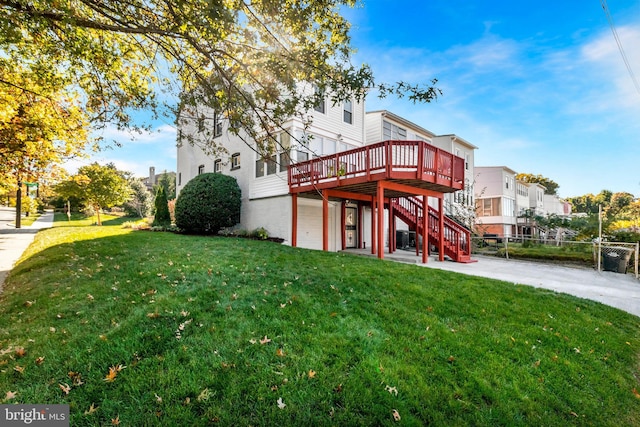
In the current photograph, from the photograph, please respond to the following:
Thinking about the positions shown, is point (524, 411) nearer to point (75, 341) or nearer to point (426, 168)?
point (75, 341)

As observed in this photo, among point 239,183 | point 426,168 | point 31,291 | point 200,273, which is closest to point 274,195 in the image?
point 239,183

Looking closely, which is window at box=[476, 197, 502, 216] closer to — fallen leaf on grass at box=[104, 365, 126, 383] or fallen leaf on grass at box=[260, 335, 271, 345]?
fallen leaf on grass at box=[260, 335, 271, 345]

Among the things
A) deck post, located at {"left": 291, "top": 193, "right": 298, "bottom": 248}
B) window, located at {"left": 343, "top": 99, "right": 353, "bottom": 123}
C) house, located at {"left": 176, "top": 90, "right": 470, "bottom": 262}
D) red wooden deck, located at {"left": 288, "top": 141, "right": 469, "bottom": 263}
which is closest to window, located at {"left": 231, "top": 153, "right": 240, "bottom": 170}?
house, located at {"left": 176, "top": 90, "right": 470, "bottom": 262}

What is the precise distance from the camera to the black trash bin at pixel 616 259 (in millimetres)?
9969

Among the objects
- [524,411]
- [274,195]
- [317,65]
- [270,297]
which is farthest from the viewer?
[274,195]

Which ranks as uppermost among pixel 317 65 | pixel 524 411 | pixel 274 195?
pixel 317 65

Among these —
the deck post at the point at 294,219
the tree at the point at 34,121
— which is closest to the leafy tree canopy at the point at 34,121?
the tree at the point at 34,121

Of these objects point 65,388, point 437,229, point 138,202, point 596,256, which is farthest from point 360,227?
point 138,202

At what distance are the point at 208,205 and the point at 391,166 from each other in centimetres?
820

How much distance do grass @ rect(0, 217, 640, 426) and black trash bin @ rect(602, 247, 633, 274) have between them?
623 cm

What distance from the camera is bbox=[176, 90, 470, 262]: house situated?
972 cm

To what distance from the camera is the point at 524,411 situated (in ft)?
9.26

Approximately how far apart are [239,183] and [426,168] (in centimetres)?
916

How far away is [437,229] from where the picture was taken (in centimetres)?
1225
